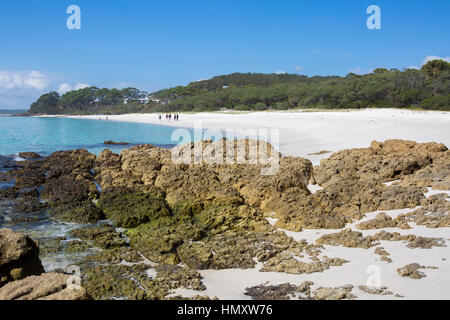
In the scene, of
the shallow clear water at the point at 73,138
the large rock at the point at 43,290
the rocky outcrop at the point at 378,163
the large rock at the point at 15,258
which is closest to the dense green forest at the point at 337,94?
the shallow clear water at the point at 73,138

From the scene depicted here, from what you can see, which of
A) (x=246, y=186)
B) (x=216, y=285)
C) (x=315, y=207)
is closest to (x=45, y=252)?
(x=216, y=285)

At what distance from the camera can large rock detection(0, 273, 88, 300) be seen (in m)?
3.20

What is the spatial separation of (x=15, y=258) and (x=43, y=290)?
1.15 m

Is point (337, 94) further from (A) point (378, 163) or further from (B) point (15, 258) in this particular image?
(B) point (15, 258)

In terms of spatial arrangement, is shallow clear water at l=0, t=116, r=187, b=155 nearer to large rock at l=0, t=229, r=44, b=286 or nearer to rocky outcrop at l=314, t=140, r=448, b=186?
rocky outcrop at l=314, t=140, r=448, b=186

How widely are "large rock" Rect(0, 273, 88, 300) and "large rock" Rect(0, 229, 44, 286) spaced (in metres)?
0.82

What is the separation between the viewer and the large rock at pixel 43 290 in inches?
126

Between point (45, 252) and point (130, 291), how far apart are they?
95.4 inches

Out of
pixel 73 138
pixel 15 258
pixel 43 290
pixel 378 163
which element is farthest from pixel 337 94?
pixel 43 290

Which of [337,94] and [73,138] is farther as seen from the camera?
[337,94]

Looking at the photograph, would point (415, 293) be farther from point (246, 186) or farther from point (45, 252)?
point (45, 252)

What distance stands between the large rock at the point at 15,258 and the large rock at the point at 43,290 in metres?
0.82

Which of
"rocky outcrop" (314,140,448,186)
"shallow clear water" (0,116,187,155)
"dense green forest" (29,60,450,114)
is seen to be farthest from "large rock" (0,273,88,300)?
"dense green forest" (29,60,450,114)

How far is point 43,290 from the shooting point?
3348 millimetres
